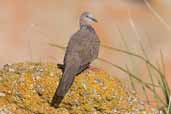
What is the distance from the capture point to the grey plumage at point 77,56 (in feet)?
18.8

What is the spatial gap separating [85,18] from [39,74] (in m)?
2.89

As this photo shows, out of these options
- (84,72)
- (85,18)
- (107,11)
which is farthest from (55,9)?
(84,72)

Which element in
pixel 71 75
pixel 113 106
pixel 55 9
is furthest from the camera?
pixel 55 9

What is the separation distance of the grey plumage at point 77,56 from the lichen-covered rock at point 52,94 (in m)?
0.07

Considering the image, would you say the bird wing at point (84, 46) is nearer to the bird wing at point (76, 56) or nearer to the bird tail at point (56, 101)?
the bird wing at point (76, 56)

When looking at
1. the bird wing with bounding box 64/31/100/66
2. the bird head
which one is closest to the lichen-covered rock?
the bird wing with bounding box 64/31/100/66

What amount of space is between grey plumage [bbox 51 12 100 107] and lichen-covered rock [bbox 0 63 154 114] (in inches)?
2.9

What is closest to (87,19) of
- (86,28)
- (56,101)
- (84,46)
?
(86,28)

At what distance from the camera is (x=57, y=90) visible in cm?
577

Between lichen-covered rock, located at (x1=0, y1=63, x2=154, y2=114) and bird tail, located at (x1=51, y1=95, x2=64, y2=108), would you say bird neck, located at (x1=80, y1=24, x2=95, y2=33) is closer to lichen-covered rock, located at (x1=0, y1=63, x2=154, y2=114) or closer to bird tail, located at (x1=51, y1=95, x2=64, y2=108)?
lichen-covered rock, located at (x1=0, y1=63, x2=154, y2=114)

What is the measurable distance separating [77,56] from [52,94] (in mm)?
1368

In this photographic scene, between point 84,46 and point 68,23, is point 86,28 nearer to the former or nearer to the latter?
point 84,46

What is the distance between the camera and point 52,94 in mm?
5848

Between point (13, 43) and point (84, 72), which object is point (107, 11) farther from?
point (84, 72)
